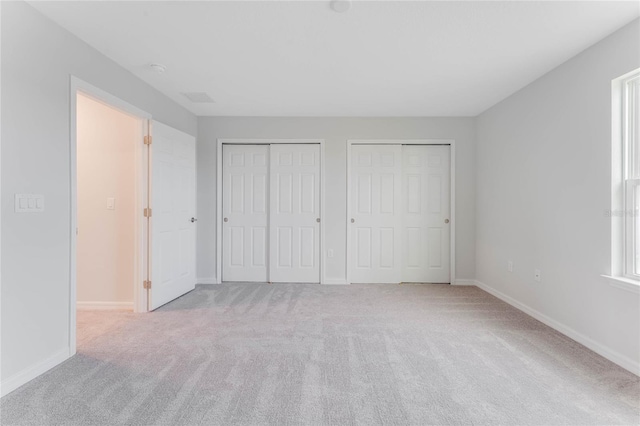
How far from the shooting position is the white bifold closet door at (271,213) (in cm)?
431

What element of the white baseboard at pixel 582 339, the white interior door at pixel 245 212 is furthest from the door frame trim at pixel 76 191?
the white baseboard at pixel 582 339

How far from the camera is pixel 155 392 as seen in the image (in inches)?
70.2

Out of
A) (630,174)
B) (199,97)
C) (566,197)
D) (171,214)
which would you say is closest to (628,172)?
(630,174)

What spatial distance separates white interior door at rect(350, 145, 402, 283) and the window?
2380 mm

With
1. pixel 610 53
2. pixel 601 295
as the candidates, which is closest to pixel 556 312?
pixel 601 295

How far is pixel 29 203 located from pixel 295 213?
2849mm

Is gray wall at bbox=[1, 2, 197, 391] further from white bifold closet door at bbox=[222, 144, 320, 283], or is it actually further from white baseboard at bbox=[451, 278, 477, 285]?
white baseboard at bbox=[451, 278, 477, 285]

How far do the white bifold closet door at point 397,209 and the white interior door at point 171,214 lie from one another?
2.23m

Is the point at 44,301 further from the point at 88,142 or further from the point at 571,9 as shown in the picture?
the point at 571,9

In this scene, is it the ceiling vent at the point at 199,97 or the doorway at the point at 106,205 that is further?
the ceiling vent at the point at 199,97

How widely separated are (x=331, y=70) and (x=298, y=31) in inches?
26.1

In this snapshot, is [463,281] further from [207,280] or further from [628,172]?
[207,280]

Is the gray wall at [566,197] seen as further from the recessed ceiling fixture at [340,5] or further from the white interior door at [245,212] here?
the white interior door at [245,212]

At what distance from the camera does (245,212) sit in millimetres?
4363
